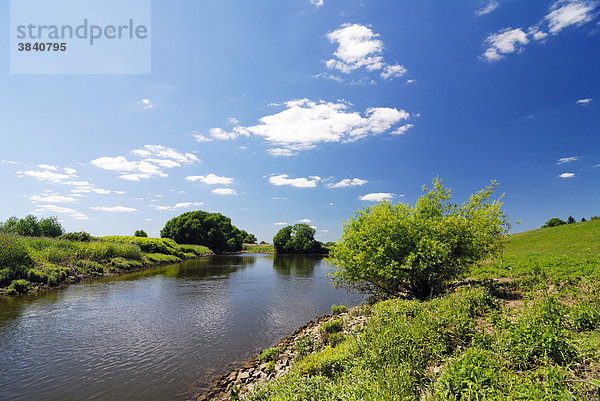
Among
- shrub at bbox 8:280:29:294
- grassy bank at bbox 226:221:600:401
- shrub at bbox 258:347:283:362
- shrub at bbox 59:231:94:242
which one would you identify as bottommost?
shrub at bbox 258:347:283:362

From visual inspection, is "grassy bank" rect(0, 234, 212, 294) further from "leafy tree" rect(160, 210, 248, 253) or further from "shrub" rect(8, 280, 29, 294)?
"leafy tree" rect(160, 210, 248, 253)

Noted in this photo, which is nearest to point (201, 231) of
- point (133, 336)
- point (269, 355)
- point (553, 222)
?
point (133, 336)

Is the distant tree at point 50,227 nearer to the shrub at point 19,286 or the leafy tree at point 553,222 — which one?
the shrub at point 19,286

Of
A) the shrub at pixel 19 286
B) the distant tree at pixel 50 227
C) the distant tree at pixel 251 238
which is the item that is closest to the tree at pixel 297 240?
the distant tree at pixel 251 238

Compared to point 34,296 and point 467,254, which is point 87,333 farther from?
point 467,254

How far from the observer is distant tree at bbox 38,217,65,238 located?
5900 centimetres

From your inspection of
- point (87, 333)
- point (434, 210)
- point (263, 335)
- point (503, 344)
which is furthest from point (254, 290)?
point (503, 344)

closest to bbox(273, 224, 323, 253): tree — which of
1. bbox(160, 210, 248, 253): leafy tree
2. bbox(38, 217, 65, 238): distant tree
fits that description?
bbox(160, 210, 248, 253): leafy tree

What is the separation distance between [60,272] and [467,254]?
3693 centimetres

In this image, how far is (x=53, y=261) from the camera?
94.8ft

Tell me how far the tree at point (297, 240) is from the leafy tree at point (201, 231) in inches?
766

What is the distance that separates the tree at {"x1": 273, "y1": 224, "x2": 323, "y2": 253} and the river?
80869mm

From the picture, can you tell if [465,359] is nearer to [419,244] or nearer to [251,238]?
[419,244]

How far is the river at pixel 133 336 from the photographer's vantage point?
386 inches
